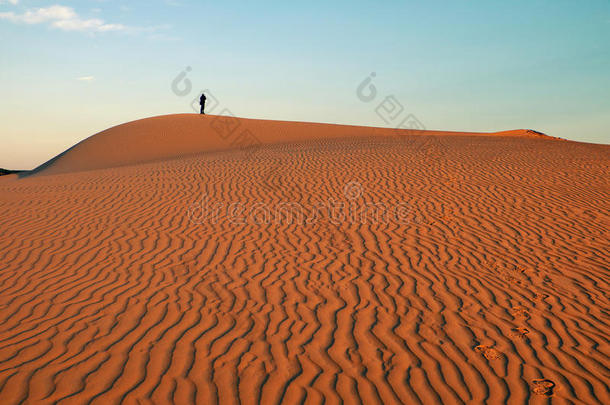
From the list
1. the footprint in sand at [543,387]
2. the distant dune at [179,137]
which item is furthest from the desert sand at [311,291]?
the distant dune at [179,137]

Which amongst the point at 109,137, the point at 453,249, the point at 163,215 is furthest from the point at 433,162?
the point at 109,137

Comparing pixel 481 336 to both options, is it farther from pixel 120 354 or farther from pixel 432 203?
pixel 432 203

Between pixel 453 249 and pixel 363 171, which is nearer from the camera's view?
pixel 453 249

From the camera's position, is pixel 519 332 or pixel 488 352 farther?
pixel 519 332

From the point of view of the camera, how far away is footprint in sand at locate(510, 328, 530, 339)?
4.62 meters

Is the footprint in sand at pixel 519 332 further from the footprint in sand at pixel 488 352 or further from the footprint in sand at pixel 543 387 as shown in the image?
the footprint in sand at pixel 543 387

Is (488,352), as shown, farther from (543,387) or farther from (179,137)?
(179,137)

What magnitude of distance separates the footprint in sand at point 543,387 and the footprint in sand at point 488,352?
0.43 m

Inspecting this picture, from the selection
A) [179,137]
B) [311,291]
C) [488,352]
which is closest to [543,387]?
[488,352]

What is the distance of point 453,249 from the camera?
24.5 feet

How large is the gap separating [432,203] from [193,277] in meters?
6.51

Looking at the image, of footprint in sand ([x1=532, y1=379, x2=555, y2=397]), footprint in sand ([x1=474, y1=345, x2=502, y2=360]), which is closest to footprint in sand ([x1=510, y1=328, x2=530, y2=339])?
footprint in sand ([x1=474, y1=345, x2=502, y2=360])

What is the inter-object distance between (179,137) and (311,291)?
2629 cm

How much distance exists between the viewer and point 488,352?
4289 mm
